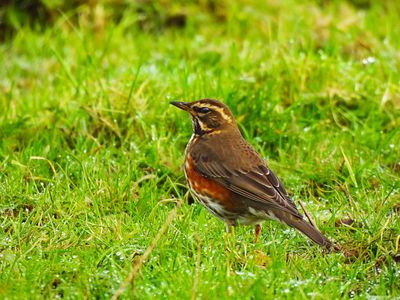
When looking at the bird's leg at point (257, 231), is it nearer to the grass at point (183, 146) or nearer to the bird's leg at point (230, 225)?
the grass at point (183, 146)

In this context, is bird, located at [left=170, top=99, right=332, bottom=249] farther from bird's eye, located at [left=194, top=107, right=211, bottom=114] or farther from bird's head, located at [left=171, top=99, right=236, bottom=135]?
bird's eye, located at [left=194, top=107, right=211, bottom=114]

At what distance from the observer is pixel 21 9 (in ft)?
38.7

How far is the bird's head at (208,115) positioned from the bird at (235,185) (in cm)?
9

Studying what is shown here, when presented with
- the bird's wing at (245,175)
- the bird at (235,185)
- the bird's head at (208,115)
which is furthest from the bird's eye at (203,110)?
Answer: the bird's wing at (245,175)

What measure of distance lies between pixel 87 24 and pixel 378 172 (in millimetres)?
5235

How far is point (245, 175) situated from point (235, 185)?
0.13 metres

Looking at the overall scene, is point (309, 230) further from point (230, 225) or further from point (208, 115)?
point (208, 115)

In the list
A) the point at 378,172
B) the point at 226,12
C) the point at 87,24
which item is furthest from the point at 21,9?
the point at 378,172

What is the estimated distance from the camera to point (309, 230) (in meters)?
5.98

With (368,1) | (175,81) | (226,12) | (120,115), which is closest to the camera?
(120,115)

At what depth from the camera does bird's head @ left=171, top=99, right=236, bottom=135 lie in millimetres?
7148

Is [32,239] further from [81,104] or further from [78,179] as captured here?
[81,104]

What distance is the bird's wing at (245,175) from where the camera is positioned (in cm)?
633

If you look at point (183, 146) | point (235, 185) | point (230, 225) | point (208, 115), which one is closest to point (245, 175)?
point (235, 185)
